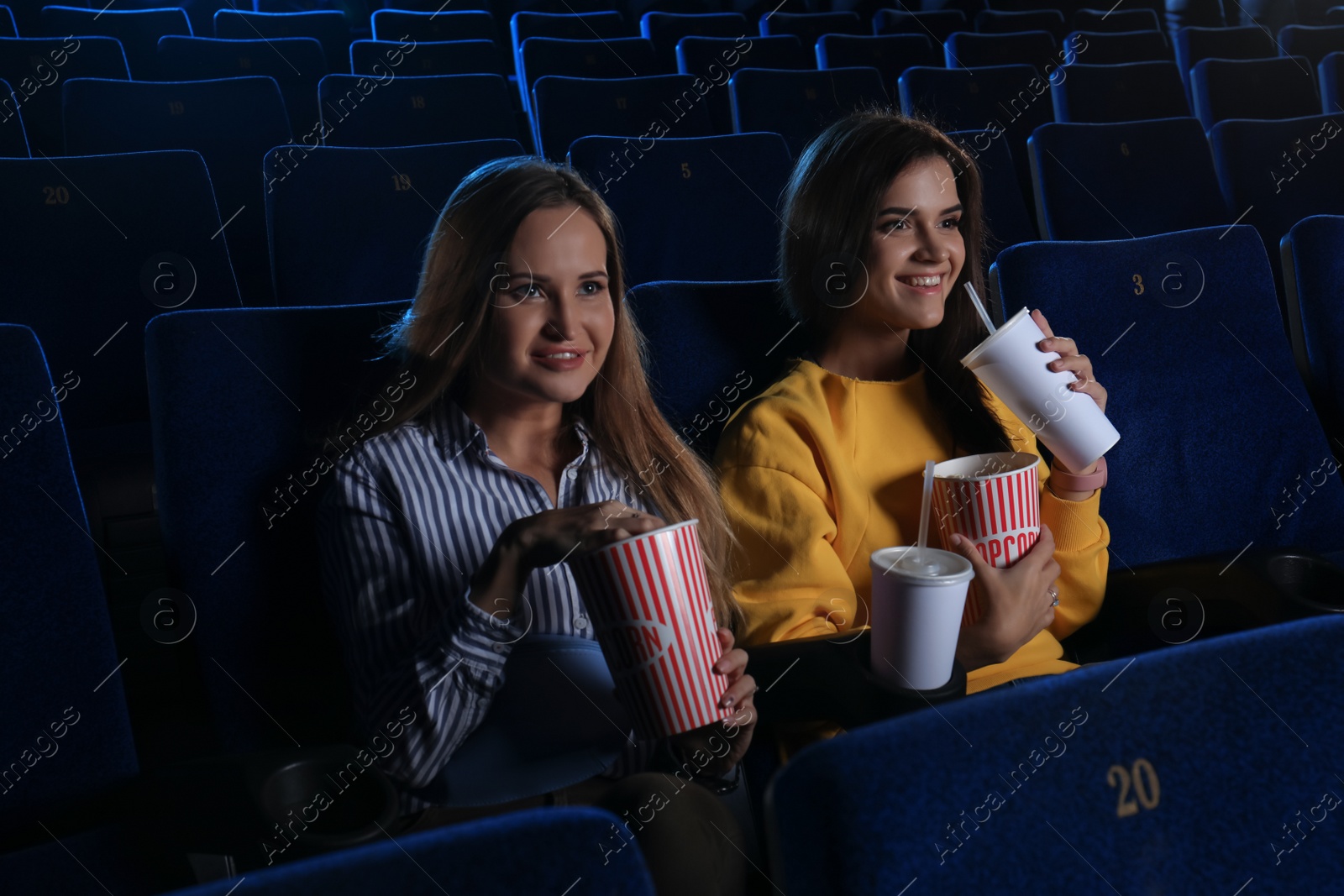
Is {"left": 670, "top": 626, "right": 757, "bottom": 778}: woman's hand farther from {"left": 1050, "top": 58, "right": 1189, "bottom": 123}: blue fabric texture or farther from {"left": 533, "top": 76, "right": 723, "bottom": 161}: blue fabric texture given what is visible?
{"left": 1050, "top": 58, "right": 1189, "bottom": 123}: blue fabric texture

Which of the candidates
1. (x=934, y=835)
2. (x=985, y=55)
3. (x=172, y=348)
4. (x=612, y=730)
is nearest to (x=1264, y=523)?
(x=612, y=730)

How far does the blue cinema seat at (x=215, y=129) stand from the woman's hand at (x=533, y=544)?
1137 millimetres

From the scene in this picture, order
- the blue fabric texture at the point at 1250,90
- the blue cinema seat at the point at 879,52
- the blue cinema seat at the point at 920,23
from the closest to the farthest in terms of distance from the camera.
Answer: the blue fabric texture at the point at 1250,90 < the blue cinema seat at the point at 879,52 < the blue cinema seat at the point at 920,23

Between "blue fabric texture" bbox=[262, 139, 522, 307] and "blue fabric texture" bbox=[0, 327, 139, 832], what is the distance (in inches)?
23.8

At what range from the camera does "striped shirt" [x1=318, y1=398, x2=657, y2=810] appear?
67 cm

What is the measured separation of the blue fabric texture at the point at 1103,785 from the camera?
32 cm

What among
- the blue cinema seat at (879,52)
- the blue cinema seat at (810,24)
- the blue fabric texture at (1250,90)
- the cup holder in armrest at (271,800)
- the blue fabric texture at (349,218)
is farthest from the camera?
the blue cinema seat at (810,24)

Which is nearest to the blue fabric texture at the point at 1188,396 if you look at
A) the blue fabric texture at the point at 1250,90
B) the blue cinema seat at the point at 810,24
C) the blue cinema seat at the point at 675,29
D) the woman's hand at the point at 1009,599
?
the woman's hand at the point at 1009,599

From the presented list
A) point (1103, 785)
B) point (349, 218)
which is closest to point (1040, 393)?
point (1103, 785)

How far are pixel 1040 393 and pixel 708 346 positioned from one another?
0.96ft

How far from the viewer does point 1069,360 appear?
0.81 meters

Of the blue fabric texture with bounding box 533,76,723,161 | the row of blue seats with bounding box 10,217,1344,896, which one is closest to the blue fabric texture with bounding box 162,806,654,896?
the row of blue seats with bounding box 10,217,1344,896

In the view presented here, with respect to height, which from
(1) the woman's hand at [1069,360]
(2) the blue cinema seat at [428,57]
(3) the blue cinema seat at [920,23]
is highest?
(3) the blue cinema seat at [920,23]

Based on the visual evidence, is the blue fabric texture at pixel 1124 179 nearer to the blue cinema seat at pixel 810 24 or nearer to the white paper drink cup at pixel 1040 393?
the white paper drink cup at pixel 1040 393
